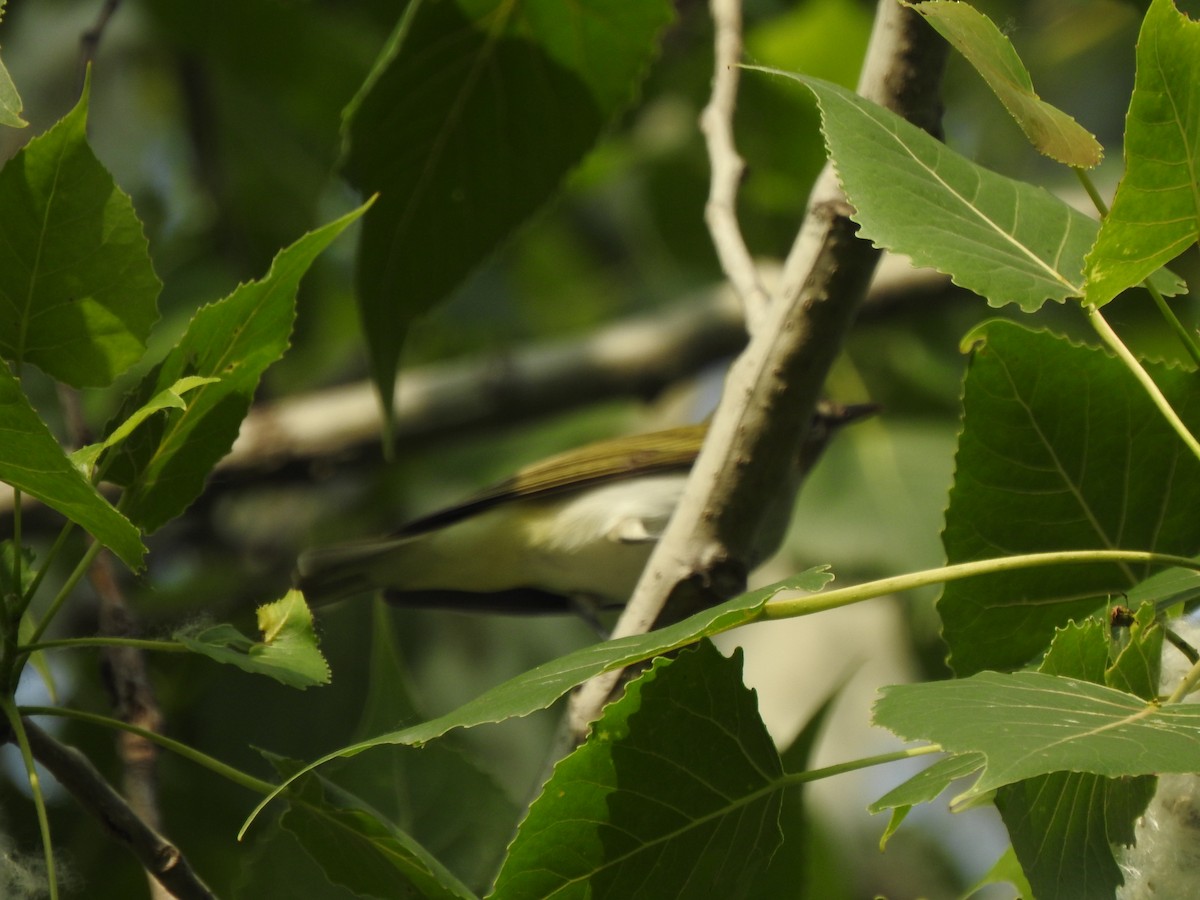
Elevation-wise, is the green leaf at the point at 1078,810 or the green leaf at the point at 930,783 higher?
the green leaf at the point at 930,783

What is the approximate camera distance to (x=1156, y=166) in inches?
51.1

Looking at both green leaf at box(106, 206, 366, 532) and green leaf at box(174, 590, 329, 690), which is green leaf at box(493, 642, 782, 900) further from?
green leaf at box(106, 206, 366, 532)

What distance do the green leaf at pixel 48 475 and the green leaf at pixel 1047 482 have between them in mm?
950

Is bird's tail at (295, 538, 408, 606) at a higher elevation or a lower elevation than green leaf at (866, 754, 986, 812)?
lower

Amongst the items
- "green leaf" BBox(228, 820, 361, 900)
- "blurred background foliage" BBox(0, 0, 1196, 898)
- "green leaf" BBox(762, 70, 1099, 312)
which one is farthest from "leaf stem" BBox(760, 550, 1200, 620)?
"blurred background foliage" BBox(0, 0, 1196, 898)

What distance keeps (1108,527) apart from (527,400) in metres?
2.67

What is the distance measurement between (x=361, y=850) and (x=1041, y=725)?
32.5 inches

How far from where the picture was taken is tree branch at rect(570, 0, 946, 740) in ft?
5.93

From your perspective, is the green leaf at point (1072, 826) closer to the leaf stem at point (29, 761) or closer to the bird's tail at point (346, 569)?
the leaf stem at point (29, 761)

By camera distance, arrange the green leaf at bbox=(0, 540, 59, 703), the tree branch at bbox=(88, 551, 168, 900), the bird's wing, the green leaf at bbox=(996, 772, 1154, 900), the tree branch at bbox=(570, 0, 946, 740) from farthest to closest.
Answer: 1. the bird's wing
2. the tree branch at bbox=(88, 551, 168, 900)
3. the tree branch at bbox=(570, 0, 946, 740)
4. the green leaf at bbox=(0, 540, 59, 703)
5. the green leaf at bbox=(996, 772, 1154, 900)

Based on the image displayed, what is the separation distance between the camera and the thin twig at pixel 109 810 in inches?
59.1

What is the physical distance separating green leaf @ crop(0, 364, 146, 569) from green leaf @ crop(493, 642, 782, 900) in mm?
501

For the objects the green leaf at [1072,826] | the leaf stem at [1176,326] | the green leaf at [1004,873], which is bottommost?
the green leaf at [1004,873]

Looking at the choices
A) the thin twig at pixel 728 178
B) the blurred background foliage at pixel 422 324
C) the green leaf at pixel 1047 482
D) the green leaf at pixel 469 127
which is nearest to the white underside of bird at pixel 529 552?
the blurred background foliage at pixel 422 324
